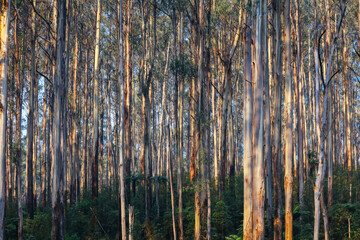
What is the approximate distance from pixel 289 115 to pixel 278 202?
272cm

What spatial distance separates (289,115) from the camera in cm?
1128

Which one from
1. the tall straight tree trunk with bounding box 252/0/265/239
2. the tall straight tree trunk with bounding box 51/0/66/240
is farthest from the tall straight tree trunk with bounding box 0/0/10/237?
the tall straight tree trunk with bounding box 252/0/265/239

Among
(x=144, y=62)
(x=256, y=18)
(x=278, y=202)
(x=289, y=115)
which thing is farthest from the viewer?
(x=144, y=62)

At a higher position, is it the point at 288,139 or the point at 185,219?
the point at 288,139

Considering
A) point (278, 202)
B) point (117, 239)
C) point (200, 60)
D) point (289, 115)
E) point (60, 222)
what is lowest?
point (117, 239)

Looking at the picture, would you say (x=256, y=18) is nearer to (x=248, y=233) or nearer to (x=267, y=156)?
(x=267, y=156)

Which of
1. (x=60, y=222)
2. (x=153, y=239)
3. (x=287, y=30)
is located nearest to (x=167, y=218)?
(x=153, y=239)

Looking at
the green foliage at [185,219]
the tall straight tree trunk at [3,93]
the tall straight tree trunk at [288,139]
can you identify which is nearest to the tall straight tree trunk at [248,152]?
the tall straight tree trunk at [288,139]

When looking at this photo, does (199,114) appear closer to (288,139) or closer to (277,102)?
(277,102)

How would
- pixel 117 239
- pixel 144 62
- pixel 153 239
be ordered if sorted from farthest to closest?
pixel 144 62 → pixel 117 239 → pixel 153 239

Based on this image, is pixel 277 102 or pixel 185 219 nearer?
pixel 277 102

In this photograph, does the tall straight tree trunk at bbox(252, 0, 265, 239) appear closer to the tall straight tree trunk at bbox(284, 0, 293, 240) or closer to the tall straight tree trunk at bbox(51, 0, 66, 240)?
the tall straight tree trunk at bbox(284, 0, 293, 240)

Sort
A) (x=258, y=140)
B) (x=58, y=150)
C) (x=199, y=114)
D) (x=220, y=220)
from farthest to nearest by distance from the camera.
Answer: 1. (x=220, y=220)
2. (x=199, y=114)
3. (x=58, y=150)
4. (x=258, y=140)

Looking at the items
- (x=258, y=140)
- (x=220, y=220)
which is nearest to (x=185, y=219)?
(x=220, y=220)
